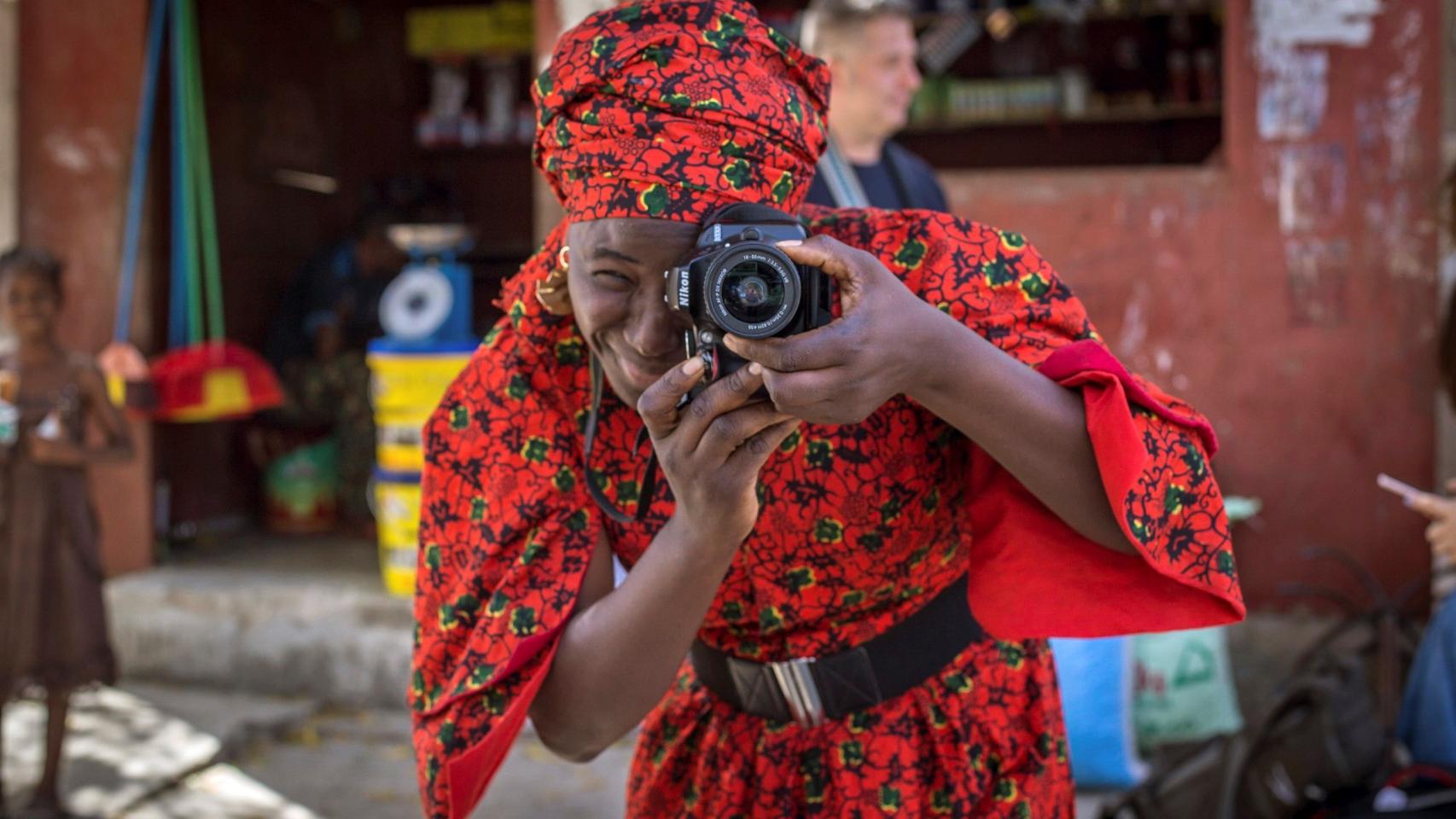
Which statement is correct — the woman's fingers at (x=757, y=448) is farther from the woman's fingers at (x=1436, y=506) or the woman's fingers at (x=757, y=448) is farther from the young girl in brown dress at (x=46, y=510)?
the young girl in brown dress at (x=46, y=510)

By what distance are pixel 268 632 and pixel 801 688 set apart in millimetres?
3930

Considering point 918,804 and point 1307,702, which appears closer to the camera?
point 918,804

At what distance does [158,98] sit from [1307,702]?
16.1ft

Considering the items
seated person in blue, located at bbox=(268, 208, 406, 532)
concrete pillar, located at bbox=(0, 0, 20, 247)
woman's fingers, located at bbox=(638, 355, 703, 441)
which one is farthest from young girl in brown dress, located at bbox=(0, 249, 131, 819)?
woman's fingers, located at bbox=(638, 355, 703, 441)

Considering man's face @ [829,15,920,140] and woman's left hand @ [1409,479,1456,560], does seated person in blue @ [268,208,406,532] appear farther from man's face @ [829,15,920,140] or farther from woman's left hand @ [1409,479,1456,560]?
woman's left hand @ [1409,479,1456,560]

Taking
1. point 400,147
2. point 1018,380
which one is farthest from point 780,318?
point 400,147

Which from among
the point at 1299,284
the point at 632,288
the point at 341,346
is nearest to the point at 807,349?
the point at 632,288

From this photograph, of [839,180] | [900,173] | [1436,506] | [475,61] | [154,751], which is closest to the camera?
[1436,506]

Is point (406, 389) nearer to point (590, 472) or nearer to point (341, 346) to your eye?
point (341, 346)

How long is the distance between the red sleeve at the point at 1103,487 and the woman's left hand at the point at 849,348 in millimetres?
168

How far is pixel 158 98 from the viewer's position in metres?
5.46

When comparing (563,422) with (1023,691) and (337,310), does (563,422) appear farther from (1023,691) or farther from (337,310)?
(337,310)

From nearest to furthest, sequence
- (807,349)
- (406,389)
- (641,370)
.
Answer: (807,349), (641,370), (406,389)

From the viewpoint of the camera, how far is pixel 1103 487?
126 centimetres
